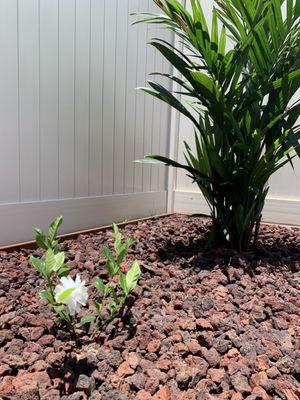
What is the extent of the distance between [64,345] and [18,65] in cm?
122

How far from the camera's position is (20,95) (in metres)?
1.67

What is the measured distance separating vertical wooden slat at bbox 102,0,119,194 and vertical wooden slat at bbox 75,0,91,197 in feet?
0.48

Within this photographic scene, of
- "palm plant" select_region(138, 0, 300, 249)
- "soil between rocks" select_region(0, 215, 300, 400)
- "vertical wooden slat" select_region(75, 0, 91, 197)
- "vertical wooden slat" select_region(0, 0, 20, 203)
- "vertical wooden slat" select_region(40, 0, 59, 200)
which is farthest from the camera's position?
"vertical wooden slat" select_region(75, 0, 91, 197)

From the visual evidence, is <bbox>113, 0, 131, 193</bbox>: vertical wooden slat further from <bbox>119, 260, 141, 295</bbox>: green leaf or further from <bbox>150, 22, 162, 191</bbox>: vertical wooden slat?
<bbox>119, 260, 141, 295</bbox>: green leaf

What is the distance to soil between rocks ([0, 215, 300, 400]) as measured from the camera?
0.79 meters

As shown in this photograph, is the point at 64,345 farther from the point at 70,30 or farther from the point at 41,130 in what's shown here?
the point at 70,30

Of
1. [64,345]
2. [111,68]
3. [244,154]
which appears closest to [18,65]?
[111,68]

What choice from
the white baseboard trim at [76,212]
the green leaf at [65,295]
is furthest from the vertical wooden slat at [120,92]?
the green leaf at [65,295]

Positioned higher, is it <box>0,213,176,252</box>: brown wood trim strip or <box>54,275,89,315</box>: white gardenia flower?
<box>54,275,89,315</box>: white gardenia flower

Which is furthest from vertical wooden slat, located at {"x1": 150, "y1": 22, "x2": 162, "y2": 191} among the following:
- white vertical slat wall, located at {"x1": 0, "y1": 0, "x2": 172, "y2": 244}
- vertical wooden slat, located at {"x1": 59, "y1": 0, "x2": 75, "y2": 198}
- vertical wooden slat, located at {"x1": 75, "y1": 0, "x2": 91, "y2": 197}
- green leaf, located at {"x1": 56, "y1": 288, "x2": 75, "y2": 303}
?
green leaf, located at {"x1": 56, "y1": 288, "x2": 75, "y2": 303}

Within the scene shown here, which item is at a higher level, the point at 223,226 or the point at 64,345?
the point at 223,226

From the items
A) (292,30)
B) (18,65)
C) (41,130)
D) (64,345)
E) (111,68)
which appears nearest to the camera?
(64,345)

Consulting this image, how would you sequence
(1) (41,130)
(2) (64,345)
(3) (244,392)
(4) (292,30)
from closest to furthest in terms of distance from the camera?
(3) (244,392)
(2) (64,345)
(4) (292,30)
(1) (41,130)

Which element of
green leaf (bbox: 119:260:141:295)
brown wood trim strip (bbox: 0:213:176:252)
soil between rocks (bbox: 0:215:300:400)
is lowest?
brown wood trim strip (bbox: 0:213:176:252)
